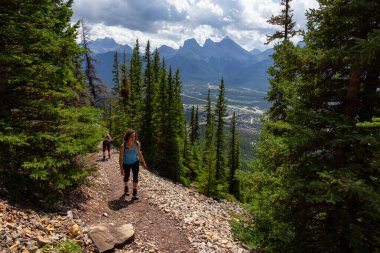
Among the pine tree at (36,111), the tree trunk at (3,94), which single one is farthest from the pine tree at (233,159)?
the tree trunk at (3,94)

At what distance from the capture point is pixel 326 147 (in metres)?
8.04

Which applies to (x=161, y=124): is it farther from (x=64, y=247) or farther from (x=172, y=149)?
(x=64, y=247)

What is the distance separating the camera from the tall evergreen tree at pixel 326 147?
267 inches

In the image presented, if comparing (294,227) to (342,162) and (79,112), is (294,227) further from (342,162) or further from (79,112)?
(79,112)

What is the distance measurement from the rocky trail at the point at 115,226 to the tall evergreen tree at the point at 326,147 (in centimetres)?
252

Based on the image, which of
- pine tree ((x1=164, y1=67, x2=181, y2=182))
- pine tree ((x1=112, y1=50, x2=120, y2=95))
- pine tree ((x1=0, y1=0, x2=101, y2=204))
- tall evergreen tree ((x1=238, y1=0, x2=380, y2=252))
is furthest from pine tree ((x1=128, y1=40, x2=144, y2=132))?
tall evergreen tree ((x1=238, y1=0, x2=380, y2=252))

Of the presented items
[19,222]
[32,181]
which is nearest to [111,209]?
[32,181]

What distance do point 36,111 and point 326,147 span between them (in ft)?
32.8

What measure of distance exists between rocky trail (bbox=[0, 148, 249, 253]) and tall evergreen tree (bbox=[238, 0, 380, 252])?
2516 millimetres

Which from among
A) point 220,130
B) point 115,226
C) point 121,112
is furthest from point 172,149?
point 115,226

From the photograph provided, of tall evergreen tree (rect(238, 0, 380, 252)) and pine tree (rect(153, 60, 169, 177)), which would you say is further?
pine tree (rect(153, 60, 169, 177))

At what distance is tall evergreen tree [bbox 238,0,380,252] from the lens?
678cm

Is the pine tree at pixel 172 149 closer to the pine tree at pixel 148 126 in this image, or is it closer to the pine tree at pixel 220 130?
the pine tree at pixel 148 126

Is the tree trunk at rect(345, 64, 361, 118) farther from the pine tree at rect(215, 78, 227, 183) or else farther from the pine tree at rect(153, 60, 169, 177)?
the pine tree at rect(215, 78, 227, 183)
